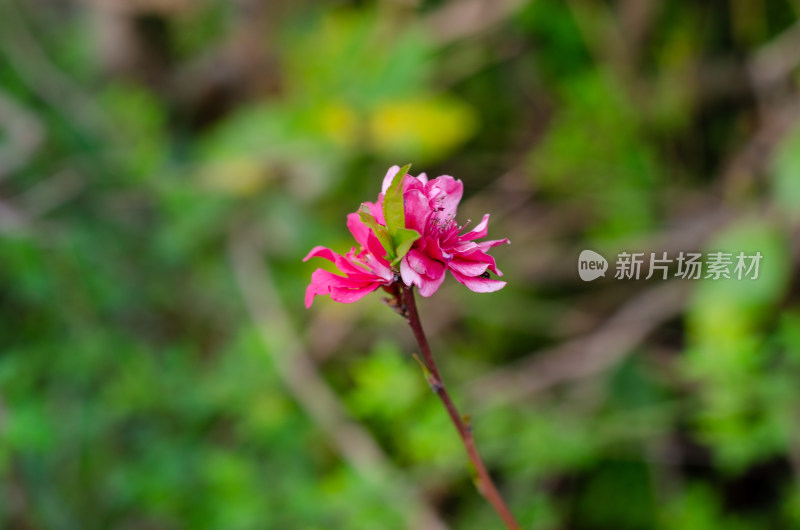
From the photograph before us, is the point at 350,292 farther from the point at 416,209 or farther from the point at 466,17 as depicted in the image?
the point at 466,17

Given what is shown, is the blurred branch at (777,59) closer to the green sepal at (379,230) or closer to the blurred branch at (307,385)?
the blurred branch at (307,385)

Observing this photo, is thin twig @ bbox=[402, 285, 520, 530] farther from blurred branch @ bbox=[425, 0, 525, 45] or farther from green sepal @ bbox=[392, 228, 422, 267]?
blurred branch @ bbox=[425, 0, 525, 45]


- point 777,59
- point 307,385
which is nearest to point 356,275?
point 307,385

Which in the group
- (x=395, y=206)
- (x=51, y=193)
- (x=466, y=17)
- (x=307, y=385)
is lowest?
(x=395, y=206)

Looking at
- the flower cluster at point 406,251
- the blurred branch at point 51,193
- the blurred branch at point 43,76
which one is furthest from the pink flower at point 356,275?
the blurred branch at point 43,76

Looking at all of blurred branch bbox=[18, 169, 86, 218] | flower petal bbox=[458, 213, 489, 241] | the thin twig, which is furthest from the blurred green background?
flower petal bbox=[458, 213, 489, 241]

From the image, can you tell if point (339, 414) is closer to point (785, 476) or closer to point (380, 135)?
point (380, 135)

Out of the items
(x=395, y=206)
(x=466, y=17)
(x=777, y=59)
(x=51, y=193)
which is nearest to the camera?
(x=395, y=206)
